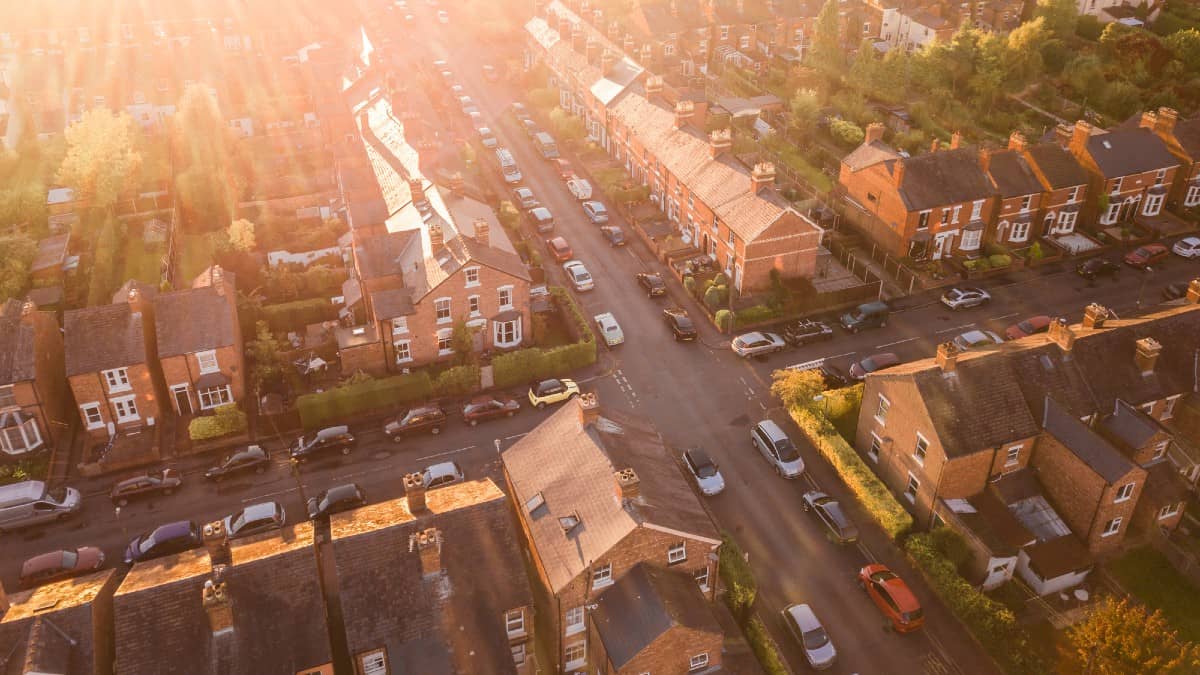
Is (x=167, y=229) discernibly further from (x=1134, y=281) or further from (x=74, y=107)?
Answer: (x=1134, y=281)

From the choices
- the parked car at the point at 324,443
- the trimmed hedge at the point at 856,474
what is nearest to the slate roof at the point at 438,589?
the parked car at the point at 324,443

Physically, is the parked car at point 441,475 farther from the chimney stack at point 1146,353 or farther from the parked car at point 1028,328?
the parked car at point 1028,328

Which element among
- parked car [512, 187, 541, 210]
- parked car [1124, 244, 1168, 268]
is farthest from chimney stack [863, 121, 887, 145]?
parked car [512, 187, 541, 210]

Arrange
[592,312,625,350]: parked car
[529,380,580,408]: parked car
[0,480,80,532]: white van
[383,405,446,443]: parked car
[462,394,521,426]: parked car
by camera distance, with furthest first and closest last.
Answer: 1. [592,312,625,350]: parked car
2. [529,380,580,408]: parked car
3. [462,394,521,426]: parked car
4. [383,405,446,443]: parked car
5. [0,480,80,532]: white van

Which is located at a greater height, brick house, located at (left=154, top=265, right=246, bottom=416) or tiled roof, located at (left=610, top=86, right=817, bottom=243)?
tiled roof, located at (left=610, top=86, right=817, bottom=243)

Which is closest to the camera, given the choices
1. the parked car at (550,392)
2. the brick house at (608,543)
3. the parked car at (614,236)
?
the brick house at (608,543)

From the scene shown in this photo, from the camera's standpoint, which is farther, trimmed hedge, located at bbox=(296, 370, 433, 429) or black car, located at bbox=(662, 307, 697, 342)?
black car, located at bbox=(662, 307, 697, 342)

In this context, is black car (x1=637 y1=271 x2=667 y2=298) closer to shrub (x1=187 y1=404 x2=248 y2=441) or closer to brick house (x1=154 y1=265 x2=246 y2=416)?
brick house (x1=154 y1=265 x2=246 y2=416)
